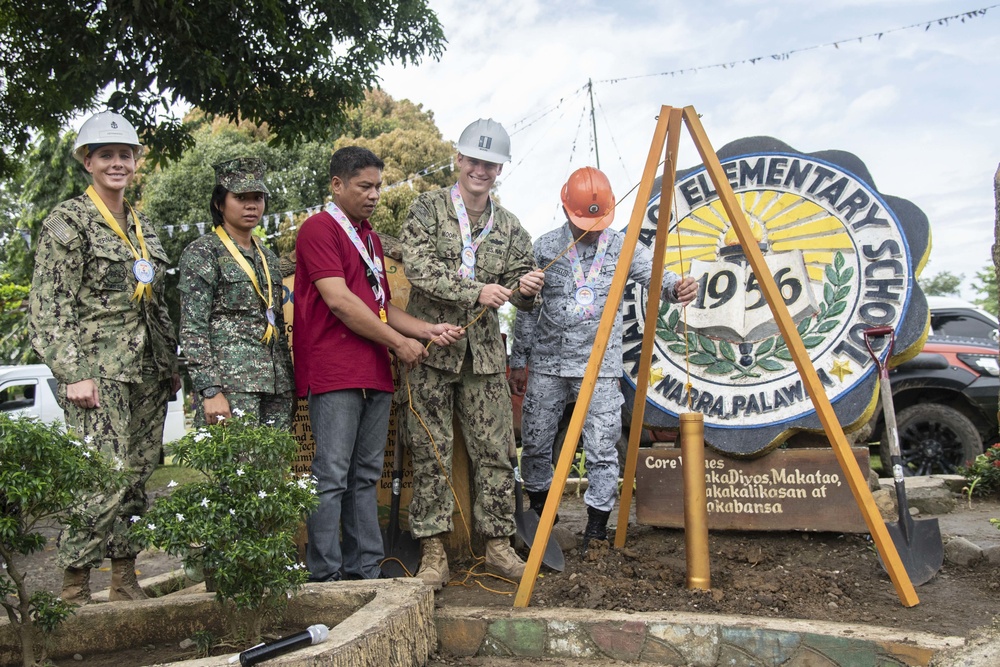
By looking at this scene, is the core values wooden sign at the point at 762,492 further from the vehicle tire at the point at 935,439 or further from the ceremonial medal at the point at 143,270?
the vehicle tire at the point at 935,439

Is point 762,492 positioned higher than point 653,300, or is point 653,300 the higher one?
point 653,300

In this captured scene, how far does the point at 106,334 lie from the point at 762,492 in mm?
3356

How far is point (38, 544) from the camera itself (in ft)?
9.29

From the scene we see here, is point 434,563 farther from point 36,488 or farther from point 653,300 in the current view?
point 36,488

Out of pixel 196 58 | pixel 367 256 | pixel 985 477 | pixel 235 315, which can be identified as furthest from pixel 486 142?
pixel 985 477

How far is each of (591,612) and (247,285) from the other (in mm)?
2072

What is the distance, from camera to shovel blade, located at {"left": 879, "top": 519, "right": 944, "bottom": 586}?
3947 millimetres

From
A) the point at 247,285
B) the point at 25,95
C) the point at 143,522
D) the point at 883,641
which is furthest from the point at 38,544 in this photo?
the point at 25,95

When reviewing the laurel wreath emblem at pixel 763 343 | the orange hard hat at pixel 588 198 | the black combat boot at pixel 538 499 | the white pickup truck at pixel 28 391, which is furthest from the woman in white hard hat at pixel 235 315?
the white pickup truck at pixel 28 391

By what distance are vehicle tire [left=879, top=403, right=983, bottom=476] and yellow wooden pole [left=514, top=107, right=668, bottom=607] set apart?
479cm

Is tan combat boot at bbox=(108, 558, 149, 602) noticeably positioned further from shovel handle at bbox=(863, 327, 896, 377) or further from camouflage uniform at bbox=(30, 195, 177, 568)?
shovel handle at bbox=(863, 327, 896, 377)

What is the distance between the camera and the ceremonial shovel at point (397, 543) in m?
4.37

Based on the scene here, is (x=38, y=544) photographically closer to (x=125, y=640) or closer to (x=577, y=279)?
(x=125, y=640)

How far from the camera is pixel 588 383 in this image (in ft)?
12.1
